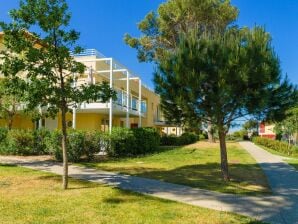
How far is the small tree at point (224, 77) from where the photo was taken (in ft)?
36.8

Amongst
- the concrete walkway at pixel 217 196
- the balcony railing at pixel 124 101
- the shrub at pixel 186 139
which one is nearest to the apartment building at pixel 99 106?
the balcony railing at pixel 124 101

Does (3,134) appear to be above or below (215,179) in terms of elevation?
above

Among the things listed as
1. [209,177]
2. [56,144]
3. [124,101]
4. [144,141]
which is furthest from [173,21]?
[209,177]

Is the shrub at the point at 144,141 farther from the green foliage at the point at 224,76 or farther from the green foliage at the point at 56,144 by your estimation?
the green foliage at the point at 224,76

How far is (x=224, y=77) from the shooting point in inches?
441

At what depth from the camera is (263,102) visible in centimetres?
1124

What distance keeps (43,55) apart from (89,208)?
12.9 ft

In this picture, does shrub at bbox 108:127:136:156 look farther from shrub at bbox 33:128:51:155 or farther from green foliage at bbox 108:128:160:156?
shrub at bbox 33:128:51:155

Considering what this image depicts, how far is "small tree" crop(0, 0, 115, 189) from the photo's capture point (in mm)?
9430

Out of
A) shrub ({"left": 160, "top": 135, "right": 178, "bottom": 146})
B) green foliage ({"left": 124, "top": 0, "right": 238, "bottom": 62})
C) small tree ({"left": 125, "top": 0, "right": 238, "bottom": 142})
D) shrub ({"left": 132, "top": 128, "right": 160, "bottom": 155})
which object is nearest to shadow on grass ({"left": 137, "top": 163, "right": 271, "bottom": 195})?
shrub ({"left": 132, "top": 128, "right": 160, "bottom": 155})

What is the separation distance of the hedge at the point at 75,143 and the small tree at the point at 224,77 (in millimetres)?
5988

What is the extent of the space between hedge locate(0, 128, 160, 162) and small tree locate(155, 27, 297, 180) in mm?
5988

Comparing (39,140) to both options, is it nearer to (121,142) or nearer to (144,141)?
(121,142)

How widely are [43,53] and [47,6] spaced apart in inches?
43.0
